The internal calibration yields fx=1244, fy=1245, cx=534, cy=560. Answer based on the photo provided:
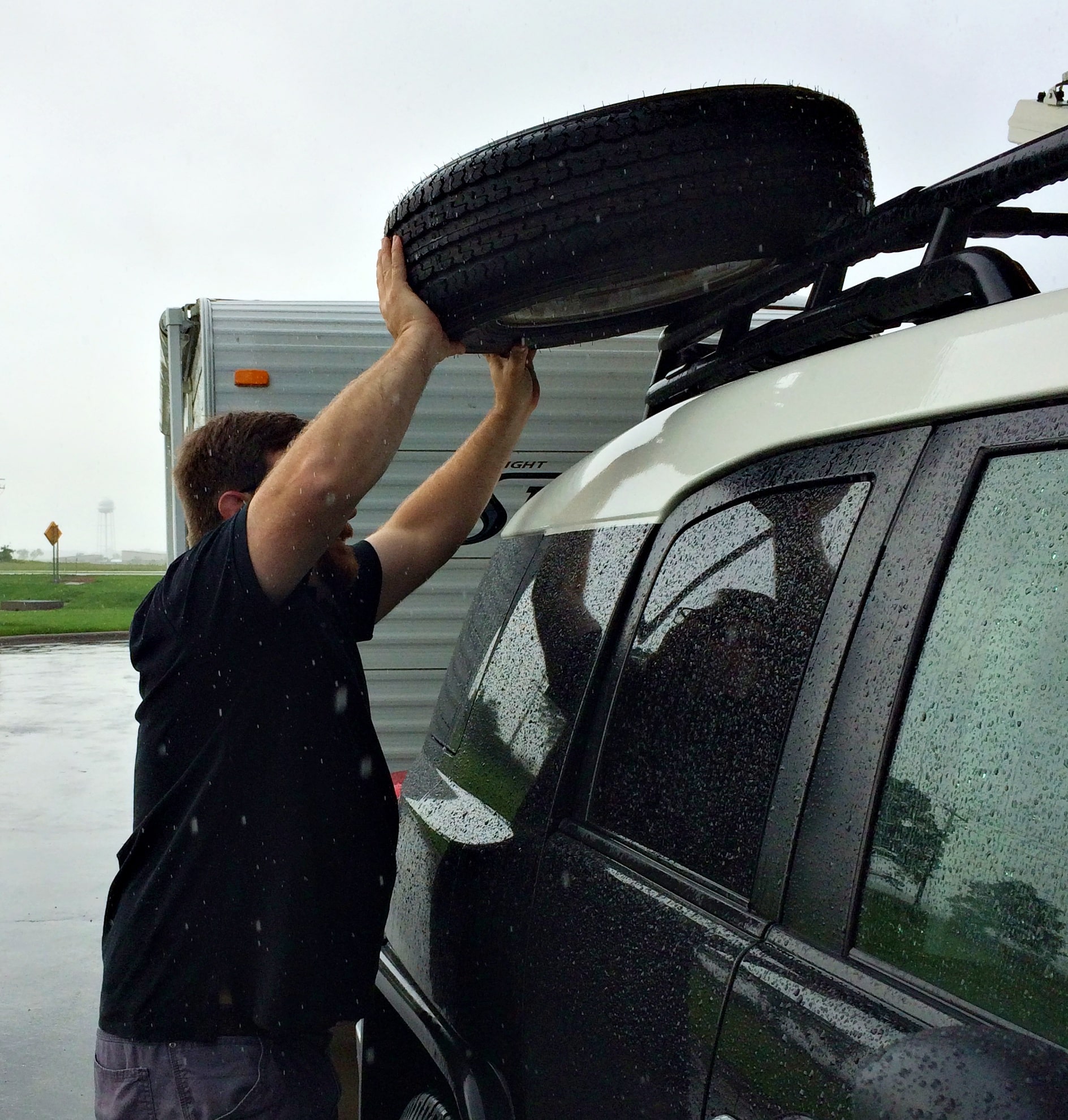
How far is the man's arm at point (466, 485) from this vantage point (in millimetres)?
2645

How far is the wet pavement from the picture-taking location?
442 centimetres

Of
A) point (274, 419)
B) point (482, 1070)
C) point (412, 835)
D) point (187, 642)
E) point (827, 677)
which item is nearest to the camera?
point (827, 677)

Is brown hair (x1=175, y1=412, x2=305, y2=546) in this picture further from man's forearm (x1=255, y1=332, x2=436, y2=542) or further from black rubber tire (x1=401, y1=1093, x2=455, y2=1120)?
black rubber tire (x1=401, y1=1093, x2=455, y2=1120)

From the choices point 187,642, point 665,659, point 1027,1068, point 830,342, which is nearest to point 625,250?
point 830,342

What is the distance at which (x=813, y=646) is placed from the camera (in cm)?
129

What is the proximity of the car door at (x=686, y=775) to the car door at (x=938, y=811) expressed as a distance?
0.05m

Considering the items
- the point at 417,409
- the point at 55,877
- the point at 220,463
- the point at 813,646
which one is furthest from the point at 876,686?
the point at 55,877

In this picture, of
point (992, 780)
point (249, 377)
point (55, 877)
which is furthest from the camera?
point (55, 877)

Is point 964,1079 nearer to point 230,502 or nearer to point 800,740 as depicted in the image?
point 800,740

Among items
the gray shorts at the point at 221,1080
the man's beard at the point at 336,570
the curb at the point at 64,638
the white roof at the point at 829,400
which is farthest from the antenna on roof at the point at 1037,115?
the curb at the point at 64,638

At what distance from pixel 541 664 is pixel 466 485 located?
2.96 feet

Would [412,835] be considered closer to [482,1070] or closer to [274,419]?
[482,1070]

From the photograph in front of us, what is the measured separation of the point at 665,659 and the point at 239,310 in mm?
3910

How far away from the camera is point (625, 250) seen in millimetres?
1792
